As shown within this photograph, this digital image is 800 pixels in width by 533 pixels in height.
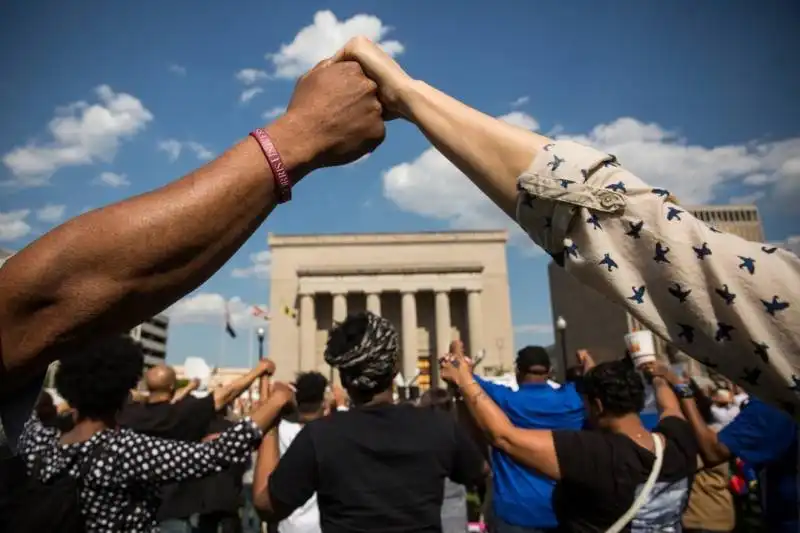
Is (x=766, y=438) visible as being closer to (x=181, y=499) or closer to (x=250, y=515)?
(x=181, y=499)

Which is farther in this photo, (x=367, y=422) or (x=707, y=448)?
(x=707, y=448)

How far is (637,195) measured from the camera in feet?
3.99

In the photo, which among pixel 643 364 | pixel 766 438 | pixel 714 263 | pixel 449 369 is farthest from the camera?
pixel 643 364

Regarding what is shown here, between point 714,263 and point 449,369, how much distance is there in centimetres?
247

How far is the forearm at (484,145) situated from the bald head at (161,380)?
12.5ft

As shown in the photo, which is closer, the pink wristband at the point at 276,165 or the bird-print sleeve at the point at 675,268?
the bird-print sleeve at the point at 675,268

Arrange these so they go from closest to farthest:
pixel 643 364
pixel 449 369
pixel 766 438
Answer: pixel 449 369, pixel 766 438, pixel 643 364

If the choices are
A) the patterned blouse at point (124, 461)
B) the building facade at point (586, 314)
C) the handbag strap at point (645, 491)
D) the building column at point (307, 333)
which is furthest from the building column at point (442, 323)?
the patterned blouse at point (124, 461)

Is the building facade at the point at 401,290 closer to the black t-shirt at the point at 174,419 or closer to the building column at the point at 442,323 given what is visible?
the building column at the point at 442,323

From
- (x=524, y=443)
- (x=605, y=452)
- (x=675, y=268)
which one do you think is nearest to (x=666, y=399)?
(x=605, y=452)

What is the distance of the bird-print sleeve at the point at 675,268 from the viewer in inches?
44.6

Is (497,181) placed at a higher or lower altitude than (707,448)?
higher

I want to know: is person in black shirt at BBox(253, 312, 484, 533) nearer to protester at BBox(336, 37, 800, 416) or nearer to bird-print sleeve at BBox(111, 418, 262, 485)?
bird-print sleeve at BBox(111, 418, 262, 485)

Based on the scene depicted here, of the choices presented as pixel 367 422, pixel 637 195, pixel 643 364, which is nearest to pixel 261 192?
pixel 637 195
